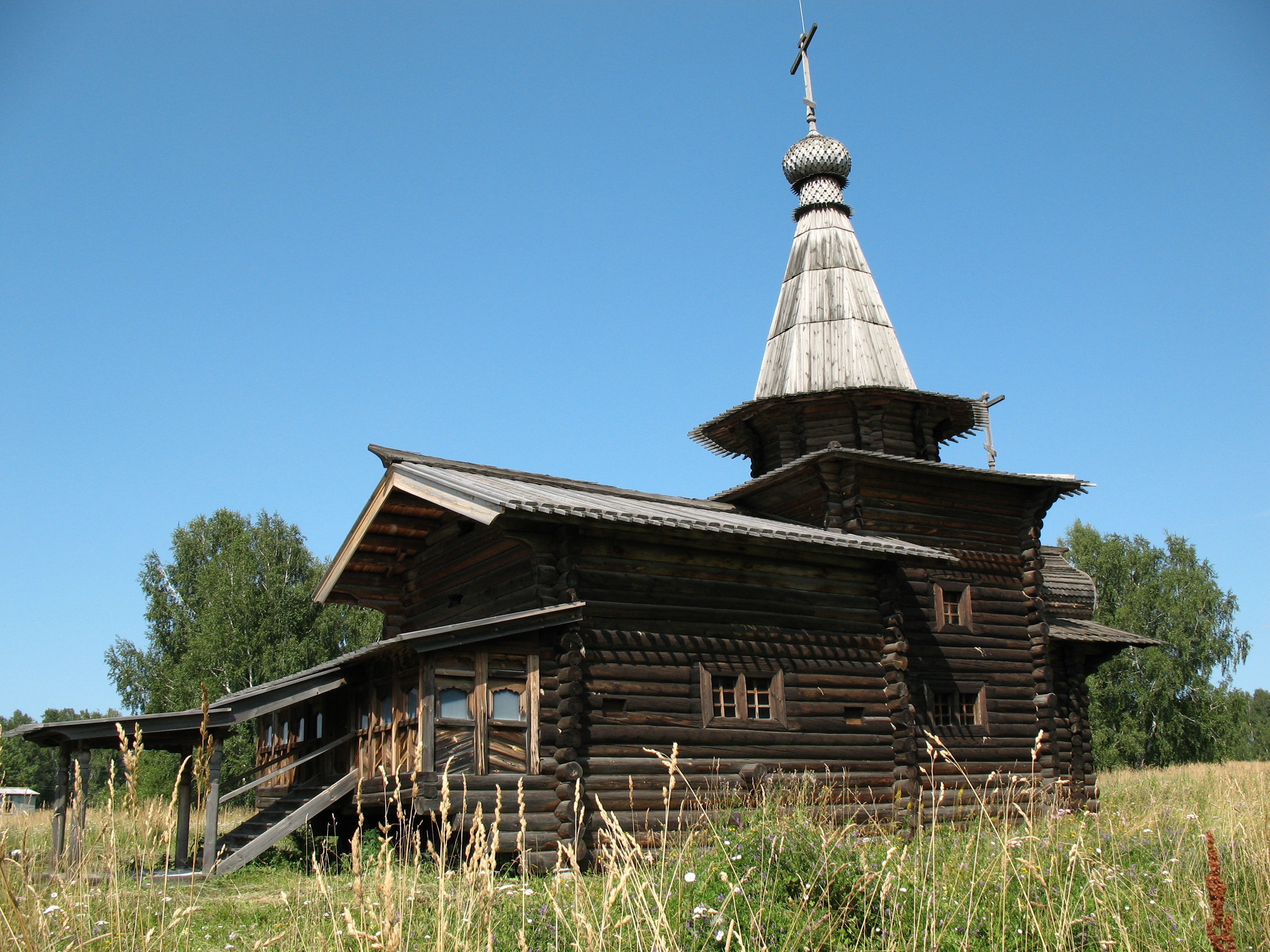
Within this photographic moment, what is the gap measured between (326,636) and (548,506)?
Answer: 86.7ft

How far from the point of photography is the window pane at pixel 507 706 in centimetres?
1209

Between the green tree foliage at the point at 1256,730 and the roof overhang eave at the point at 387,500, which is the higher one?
the roof overhang eave at the point at 387,500

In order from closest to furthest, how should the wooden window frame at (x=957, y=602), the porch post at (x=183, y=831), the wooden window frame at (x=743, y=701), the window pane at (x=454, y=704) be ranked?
the window pane at (x=454, y=704) < the porch post at (x=183, y=831) < the wooden window frame at (x=743, y=701) < the wooden window frame at (x=957, y=602)

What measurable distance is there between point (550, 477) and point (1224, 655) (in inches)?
1504

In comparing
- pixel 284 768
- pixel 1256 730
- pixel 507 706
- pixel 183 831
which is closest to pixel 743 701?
pixel 507 706

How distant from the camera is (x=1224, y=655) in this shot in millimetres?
42875

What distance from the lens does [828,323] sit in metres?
21.6

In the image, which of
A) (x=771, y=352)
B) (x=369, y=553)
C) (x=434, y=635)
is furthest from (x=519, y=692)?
(x=771, y=352)

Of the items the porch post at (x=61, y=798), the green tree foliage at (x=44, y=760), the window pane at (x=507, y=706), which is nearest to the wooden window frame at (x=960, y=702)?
the window pane at (x=507, y=706)

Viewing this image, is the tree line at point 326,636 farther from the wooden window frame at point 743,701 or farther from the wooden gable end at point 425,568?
the wooden window frame at point 743,701

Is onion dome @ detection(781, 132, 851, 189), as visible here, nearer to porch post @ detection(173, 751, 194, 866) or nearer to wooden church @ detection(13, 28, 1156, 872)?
wooden church @ detection(13, 28, 1156, 872)

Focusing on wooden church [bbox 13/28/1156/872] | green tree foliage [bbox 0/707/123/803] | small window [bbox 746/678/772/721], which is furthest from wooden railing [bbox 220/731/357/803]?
green tree foliage [bbox 0/707/123/803]

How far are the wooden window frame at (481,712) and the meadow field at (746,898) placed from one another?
9.63 ft

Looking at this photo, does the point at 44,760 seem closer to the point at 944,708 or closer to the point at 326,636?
the point at 326,636
